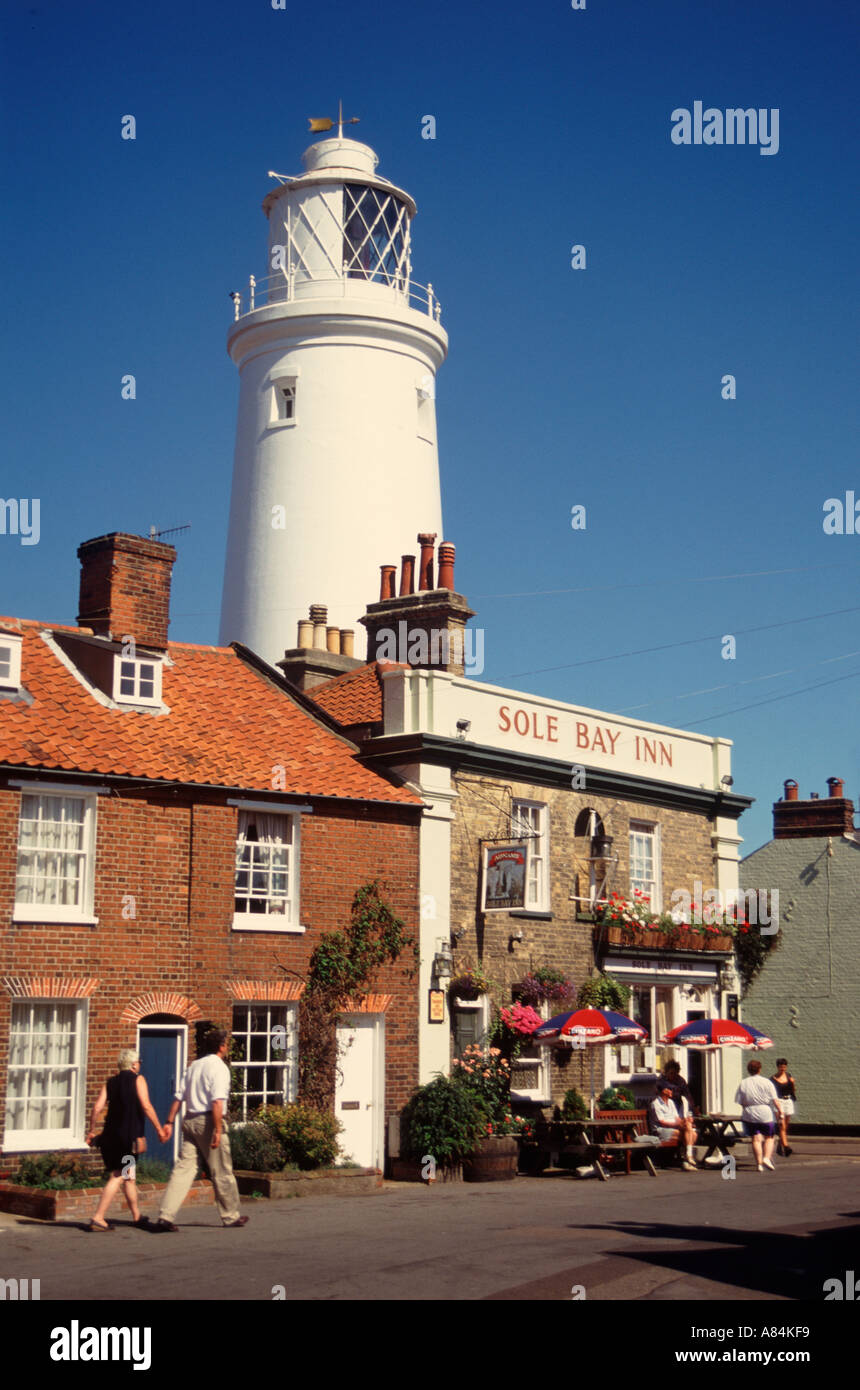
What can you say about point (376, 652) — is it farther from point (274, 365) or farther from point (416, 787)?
point (274, 365)

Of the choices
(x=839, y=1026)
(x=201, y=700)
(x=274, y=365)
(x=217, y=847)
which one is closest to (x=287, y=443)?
(x=274, y=365)

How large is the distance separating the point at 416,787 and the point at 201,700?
3.58 m

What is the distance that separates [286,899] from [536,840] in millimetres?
5695

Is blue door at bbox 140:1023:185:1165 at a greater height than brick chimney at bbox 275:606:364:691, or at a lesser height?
lesser

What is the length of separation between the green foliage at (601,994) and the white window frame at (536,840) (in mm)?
1566

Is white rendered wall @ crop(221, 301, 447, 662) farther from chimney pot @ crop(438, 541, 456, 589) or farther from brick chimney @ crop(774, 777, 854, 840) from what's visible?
brick chimney @ crop(774, 777, 854, 840)

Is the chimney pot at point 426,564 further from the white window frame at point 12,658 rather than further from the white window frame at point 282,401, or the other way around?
the white window frame at point 282,401

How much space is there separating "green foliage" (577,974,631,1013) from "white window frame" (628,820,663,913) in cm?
234

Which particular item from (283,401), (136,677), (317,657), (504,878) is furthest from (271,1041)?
(283,401)

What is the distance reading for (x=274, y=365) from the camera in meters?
36.9

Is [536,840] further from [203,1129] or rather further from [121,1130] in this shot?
[121,1130]

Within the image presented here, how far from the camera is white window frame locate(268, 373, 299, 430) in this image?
36500 millimetres

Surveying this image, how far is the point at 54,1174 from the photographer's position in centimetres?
1928

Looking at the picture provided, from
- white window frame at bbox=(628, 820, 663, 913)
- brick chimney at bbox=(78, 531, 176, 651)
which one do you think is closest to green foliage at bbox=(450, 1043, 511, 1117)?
white window frame at bbox=(628, 820, 663, 913)
